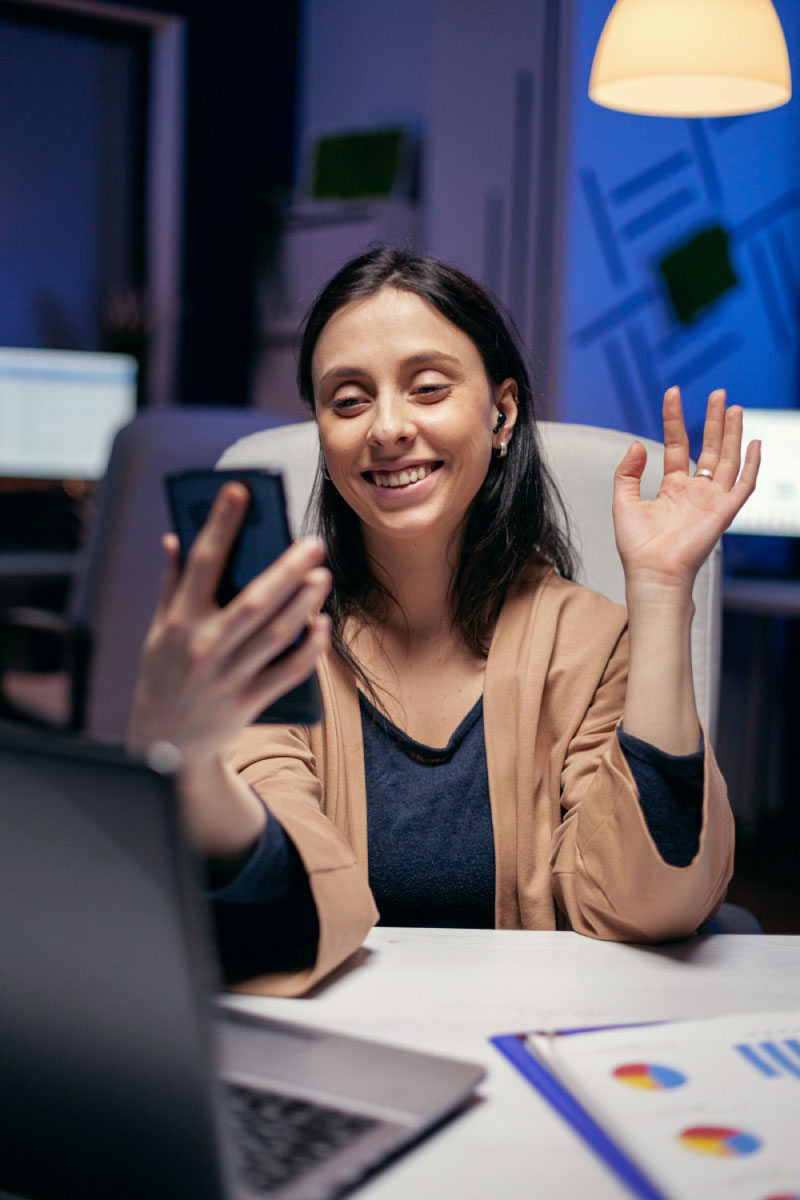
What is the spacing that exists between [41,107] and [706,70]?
332 centimetres

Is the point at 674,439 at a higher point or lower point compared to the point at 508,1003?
higher

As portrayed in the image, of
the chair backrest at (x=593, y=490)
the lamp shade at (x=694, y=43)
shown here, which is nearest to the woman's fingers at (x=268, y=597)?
the chair backrest at (x=593, y=490)

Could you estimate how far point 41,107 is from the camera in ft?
15.2

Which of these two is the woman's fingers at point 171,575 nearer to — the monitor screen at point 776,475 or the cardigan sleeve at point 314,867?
the cardigan sleeve at point 314,867

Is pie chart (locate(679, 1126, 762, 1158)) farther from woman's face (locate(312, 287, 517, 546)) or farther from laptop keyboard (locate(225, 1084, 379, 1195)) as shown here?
woman's face (locate(312, 287, 517, 546))

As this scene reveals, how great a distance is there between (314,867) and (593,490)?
2.32 feet

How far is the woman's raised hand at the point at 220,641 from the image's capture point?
64 cm

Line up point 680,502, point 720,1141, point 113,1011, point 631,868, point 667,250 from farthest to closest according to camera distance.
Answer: point 667,250, point 680,502, point 631,868, point 720,1141, point 113,1011

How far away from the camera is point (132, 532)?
2123mm

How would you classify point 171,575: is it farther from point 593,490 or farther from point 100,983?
point 593,490

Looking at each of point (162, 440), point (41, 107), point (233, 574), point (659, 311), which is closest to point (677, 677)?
point (233, 574)

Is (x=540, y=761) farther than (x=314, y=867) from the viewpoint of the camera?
Yes

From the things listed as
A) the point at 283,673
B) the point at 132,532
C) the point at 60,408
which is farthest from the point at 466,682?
the point at 60,408

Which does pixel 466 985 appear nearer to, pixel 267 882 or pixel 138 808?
pixel 267 882
